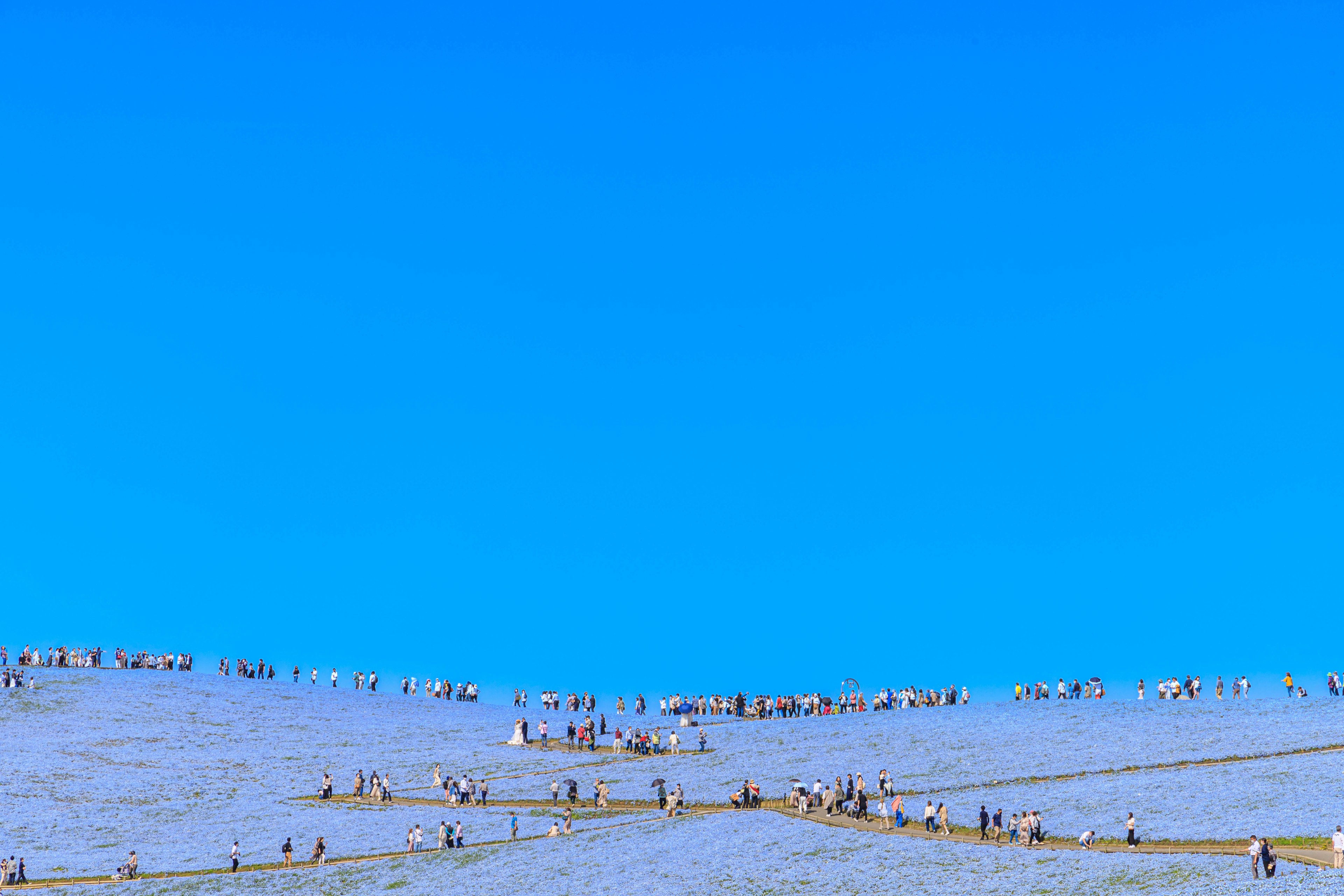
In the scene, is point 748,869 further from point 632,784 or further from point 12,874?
point 12,874

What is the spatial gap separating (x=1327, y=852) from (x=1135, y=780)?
558 inches

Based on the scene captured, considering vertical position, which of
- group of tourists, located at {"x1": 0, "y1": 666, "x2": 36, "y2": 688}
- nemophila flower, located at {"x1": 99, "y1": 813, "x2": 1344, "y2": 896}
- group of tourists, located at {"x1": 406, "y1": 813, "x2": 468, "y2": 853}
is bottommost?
nemophila flower, located at {"x1": 99, "y1": 813, "x2": 1344, "y2": 896}

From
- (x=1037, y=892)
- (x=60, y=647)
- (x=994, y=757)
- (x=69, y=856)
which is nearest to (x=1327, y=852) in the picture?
(x=1037, y=892)

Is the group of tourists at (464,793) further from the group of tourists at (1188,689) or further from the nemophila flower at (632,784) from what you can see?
the group of tourists at (1188,689)

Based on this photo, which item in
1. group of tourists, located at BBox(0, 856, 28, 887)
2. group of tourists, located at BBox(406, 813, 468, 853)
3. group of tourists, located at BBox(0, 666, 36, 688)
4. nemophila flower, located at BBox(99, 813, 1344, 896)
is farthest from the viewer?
group of tourists, located at BBox(0, 666, 36, 688)

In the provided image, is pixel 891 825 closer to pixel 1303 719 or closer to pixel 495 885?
pixel 495 885

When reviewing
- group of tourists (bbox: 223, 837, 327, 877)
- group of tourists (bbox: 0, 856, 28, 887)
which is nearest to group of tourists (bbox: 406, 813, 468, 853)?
group of tourists (bbox: 223, 837, 327, 877)

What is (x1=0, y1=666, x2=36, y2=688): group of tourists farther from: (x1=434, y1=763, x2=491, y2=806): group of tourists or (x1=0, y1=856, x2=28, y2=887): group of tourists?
(x1=434, y1=763, x2=491, y2=806): group of tourists

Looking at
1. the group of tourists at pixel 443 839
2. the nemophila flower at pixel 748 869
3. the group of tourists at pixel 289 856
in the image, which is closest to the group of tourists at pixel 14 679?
the group of tourists at pixel 289 856

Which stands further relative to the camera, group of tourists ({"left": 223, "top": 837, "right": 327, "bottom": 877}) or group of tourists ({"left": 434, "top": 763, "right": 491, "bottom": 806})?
group of tourists ({"left": 434, "top": 763, "right": 491, "bottom": 806})

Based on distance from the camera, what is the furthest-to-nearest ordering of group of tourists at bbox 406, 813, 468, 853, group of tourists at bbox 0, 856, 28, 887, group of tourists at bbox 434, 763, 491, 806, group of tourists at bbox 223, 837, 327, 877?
group of tourists at bbox 434, 763, 491, 806 → group of tourists at bbox 406, 813, 468, 853 → group of tourists at bbox 223, 837, 327, 877 → group of tourists at bbox 0, 856, 28, 887

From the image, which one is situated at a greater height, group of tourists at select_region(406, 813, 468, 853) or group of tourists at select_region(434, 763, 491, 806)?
group of tourists at select_region(434, 763, 491, 806)

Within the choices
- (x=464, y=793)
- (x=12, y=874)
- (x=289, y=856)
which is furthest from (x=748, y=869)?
(x=12, y=874)

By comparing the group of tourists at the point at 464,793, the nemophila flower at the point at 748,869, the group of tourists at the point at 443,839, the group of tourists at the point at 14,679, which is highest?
the group of tourists at the point at 14,679
